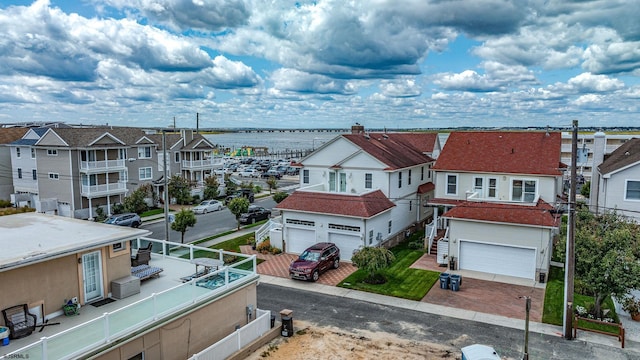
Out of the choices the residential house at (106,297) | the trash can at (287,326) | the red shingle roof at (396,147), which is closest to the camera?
the residential house at (106,297)

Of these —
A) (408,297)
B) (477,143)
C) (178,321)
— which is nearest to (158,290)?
(178,321)

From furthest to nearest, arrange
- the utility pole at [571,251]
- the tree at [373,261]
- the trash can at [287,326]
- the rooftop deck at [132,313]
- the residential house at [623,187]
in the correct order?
the residential house at [623,187]
the tree at [373,261]
the trash can at [287,326]
the utility pole at [571,251]
the rooftop deck at [132,313]

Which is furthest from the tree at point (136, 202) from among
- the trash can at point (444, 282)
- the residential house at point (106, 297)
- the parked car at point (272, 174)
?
the trash can at point (444, 282)

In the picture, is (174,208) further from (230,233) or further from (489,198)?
(489,198)

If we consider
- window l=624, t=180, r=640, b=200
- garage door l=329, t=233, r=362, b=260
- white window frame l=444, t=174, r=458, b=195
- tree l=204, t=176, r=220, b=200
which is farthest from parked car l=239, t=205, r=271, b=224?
window l=624, t=180, r=640, b=200

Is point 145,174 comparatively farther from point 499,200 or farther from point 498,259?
point 498,259

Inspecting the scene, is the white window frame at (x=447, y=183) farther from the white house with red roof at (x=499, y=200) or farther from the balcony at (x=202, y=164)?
the balcony at (x=202, y=164)
